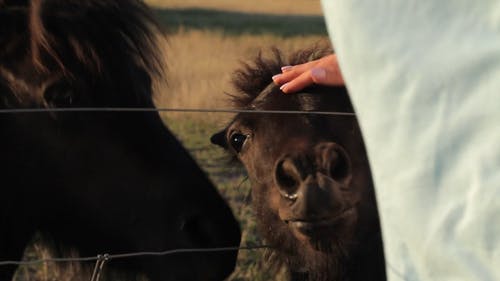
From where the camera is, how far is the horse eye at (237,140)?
2.96 meters

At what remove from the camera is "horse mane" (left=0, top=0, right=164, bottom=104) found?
2.96 meters

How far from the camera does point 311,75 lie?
2.48 m

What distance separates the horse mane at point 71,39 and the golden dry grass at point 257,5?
11582 mm

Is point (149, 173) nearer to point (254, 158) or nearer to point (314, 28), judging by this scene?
point (254, 158)

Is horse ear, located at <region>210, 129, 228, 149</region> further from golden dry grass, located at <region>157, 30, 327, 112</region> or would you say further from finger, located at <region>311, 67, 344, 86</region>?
golden dry grass, located at <region>157, 30, 327, 112</region>

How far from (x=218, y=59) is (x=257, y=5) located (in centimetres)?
606

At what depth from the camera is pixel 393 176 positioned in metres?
1.55

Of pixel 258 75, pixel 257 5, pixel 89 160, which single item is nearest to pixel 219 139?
pixel 258 75

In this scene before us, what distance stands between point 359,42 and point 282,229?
1.36 meters

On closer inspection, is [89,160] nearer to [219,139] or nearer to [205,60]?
[219,139]

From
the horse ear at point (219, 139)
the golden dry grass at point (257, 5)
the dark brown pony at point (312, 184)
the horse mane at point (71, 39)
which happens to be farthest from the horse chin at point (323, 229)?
the golden dry grass at point (257, 5)

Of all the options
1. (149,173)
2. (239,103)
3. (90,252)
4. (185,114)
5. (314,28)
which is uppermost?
(314,28)

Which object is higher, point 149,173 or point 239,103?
point 239,103

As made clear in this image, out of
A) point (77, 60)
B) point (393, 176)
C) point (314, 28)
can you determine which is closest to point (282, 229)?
point (77, 60)
